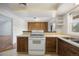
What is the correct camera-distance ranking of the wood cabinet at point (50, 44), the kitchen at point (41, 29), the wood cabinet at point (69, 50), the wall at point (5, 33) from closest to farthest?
the wood cabinet at point (69, 50) < the kitchen at point (41, 29) < the wood cabinet at point (50, 44) < the wall at point (5, 33)

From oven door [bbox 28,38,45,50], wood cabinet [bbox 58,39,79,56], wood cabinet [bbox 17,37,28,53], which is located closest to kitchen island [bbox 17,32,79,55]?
wood cabinet [bbox 17,37,28,53]

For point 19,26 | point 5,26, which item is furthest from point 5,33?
point 19,26

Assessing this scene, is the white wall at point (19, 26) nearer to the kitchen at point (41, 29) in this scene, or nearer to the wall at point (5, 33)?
the kitchen at point (41, 29)

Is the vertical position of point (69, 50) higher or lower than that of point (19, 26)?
lower

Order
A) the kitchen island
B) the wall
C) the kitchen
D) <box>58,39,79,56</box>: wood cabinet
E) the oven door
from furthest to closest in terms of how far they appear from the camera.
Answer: the wall → the kitchen island → the oven door → the kitchen → <box>58,39,79,56</box>: wood cabinet

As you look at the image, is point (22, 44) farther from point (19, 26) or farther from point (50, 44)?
point (50, 44)

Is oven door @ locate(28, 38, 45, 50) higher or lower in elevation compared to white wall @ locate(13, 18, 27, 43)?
lower

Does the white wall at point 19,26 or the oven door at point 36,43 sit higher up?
the white wall at point 19,26

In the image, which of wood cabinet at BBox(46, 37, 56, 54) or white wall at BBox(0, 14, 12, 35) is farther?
white wall at BBox(0, 14, 12, 35)

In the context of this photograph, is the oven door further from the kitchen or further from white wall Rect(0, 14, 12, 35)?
white wall Rect(0, 14, 12, 35)

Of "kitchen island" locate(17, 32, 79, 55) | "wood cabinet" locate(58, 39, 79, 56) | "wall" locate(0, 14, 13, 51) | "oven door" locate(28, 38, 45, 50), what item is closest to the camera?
"wood cabinet" locate(58, 39, 79, 56)

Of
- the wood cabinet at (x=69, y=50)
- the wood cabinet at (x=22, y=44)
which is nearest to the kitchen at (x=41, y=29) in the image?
the wood cabinet at (x=22, y=44)

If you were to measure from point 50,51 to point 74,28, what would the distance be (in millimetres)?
1200

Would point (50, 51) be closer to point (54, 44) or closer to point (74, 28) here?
point (54, 44)
